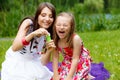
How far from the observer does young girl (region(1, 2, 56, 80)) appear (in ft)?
15.5

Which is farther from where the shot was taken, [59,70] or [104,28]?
[104,28]

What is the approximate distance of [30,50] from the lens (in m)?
4.94

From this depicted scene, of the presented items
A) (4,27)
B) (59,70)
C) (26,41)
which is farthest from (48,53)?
(4,27)

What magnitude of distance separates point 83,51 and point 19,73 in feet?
2.77

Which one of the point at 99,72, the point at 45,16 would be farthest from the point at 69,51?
the point at 99,72

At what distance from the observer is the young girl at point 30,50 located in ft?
15.5

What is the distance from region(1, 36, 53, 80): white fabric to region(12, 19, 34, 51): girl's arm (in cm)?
18

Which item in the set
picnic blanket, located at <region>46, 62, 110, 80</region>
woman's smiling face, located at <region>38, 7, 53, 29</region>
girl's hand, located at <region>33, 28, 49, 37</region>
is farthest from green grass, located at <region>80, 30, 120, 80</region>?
girl's hand, located at <region>33, 28, 49, 37</region>

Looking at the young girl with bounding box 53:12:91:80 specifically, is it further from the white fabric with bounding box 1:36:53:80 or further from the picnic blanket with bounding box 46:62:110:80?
the picnic blanket with bounding box 46:62:110:80

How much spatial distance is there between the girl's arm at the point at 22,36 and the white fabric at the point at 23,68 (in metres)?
0.18

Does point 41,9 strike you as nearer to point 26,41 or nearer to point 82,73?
point 26,41

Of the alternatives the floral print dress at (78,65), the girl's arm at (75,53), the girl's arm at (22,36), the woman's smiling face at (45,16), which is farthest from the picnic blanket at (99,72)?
the girl's arm at (22,36)

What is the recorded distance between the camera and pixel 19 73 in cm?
479

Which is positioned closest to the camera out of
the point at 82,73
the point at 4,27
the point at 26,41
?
the point at 26,41
